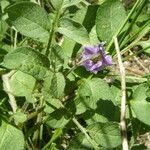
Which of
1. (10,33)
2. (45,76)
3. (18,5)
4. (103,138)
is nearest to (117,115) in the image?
(103,138)

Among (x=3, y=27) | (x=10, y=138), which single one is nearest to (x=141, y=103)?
(x=10, y=138)

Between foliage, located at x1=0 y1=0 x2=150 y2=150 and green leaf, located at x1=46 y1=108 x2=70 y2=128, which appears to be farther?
green leaf, located at x1=46 y1=108 x2=70 y2=128

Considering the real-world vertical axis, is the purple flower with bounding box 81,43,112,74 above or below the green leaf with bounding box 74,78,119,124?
above

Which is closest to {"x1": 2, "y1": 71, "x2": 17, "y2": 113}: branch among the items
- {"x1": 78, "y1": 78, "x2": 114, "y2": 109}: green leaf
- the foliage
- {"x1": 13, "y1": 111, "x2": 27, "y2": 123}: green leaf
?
the foliage

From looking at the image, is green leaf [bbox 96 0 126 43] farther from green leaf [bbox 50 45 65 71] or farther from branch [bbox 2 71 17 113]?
branch [bbox 2 71 17 113]

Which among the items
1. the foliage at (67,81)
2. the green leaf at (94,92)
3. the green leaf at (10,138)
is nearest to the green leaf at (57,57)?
the foliage at (67,81)

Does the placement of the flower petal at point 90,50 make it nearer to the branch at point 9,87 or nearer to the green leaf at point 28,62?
the green leaf at point 28,62

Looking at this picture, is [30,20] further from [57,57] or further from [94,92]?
[94,92]
